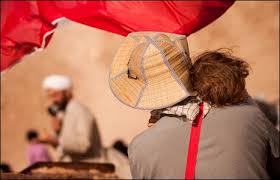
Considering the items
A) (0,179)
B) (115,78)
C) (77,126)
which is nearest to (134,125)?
(77,126)

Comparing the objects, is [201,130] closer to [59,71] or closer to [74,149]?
[74,149]

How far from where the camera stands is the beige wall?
33.0ft

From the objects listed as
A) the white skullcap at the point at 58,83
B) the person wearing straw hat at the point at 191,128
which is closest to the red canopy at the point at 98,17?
the person wearing straw hat at the point at 191,128

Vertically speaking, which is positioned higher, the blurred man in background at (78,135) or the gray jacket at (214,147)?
the gray jacket at (214,147)

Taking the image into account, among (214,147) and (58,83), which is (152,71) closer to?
(214,147)

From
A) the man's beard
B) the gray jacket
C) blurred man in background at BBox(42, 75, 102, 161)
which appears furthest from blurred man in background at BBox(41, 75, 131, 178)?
the gray jacket

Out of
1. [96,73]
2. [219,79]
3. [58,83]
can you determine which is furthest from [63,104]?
[96,73]

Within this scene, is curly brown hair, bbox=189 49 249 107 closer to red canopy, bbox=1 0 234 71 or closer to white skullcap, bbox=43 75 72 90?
red canopy, bbox=1 0 234 71

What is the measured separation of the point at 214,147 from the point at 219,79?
255 mm

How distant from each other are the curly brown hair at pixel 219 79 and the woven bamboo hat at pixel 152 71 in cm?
5

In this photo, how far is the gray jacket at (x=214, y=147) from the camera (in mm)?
2621

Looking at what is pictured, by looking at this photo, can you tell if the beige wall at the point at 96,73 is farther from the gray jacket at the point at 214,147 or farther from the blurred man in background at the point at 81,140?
the gray jacket at the point at 214,147

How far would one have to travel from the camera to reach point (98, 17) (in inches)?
178

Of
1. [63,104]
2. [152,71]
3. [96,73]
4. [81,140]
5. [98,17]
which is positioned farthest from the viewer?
[96,73]
